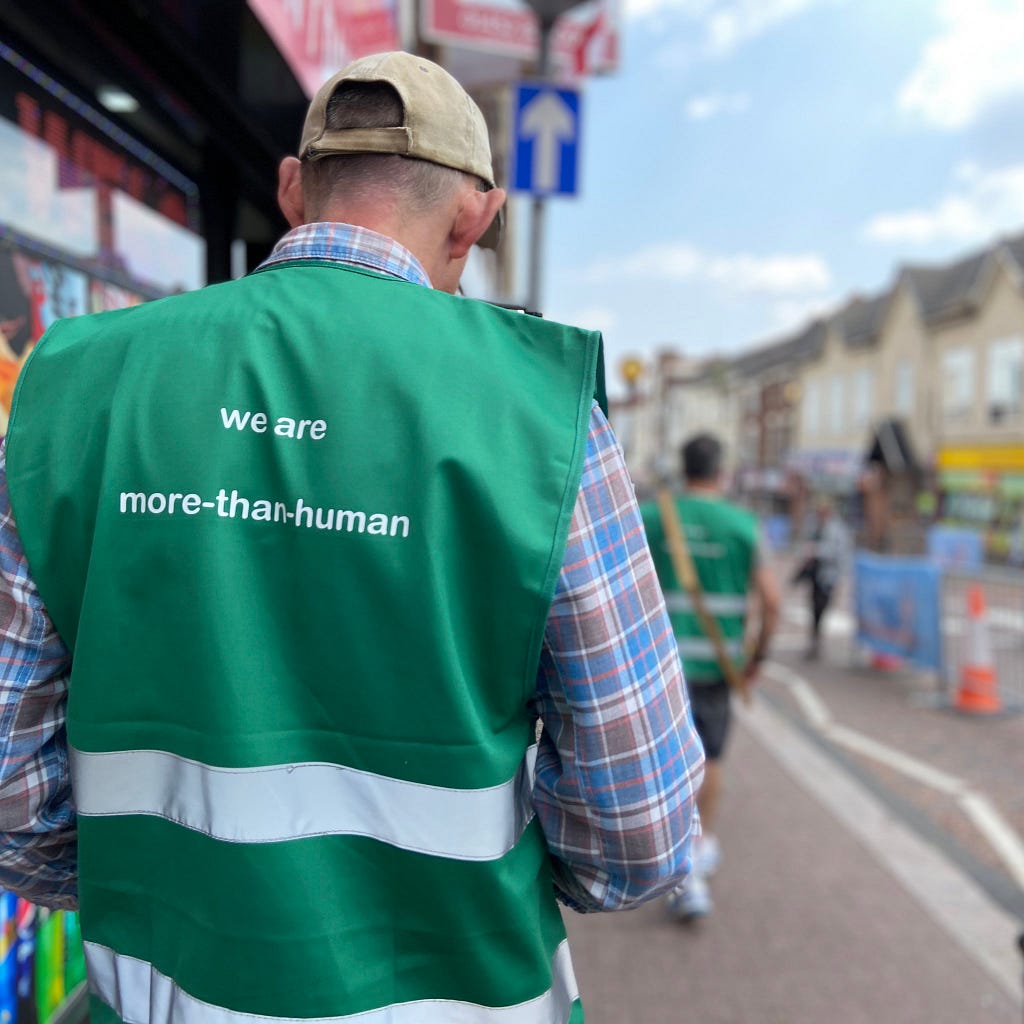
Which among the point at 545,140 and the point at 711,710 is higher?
the point at 545,140

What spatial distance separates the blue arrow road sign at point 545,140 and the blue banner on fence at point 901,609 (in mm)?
5593

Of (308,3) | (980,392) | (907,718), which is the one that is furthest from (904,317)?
(308,3)

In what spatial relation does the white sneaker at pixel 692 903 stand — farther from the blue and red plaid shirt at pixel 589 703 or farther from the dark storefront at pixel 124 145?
the dark storefront at pixel 124 145

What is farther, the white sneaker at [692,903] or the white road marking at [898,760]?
the white road marking at [898,760]

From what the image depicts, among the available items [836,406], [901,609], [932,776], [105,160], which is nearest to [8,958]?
[105,160]

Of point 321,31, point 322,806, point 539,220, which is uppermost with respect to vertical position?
point 321,31

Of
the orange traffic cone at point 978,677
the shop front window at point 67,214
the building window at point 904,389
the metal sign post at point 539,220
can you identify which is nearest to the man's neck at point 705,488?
the metal sign post at point 539,220

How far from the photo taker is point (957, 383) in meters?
27.6

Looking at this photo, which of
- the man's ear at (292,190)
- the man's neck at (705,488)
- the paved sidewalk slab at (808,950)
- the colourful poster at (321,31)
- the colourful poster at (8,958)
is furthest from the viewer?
the man's neck at (705,488)

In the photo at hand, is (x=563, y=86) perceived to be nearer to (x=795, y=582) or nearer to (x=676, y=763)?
(x=676, y=763)

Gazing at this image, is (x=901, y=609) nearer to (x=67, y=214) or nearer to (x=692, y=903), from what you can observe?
(x=692, y=903)

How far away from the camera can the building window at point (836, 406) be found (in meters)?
36.0

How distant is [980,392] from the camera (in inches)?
1037

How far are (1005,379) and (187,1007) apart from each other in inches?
1133
